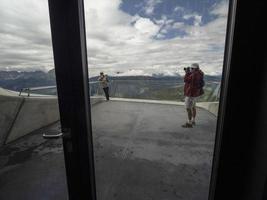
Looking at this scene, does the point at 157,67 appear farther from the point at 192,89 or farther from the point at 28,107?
the point at 28,107

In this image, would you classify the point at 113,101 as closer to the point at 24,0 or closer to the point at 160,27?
the point at 160,27

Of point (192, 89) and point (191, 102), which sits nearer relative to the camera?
point (192, 89)

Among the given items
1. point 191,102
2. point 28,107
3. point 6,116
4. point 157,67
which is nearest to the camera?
point 157,67

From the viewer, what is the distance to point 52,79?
84 cm

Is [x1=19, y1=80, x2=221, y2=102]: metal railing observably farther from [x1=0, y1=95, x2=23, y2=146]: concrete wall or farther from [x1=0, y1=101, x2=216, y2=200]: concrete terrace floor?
[x1=0, y1=95, x2=23, y2=146]: concrete wall

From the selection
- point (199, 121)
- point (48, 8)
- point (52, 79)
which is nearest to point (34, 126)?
point (52, 79)

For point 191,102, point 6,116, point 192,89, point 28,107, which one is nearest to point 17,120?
point 6,116

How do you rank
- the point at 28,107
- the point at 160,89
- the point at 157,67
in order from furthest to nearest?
the point at 160,89, the point at 28,107, the point at 157,67

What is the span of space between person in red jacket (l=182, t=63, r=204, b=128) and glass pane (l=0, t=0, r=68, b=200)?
104 centimetres

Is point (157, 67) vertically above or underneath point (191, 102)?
above

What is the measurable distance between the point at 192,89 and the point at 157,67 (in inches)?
31.3

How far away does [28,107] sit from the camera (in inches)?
68.8

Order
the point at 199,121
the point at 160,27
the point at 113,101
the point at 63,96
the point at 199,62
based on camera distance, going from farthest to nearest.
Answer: the point at 113,101 < the point at 199,121 < the point at 160,27 < the point at 199,62 < the point at 63,96

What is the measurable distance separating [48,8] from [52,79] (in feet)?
1.06
